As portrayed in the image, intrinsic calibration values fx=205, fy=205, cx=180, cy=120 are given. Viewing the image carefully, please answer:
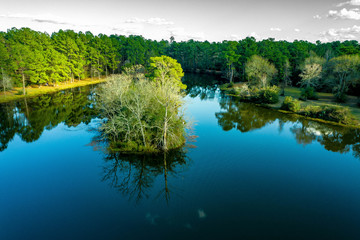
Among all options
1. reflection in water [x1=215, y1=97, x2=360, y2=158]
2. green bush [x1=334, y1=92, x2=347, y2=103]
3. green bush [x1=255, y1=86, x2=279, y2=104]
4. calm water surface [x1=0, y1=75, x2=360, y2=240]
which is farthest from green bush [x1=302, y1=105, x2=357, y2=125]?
green bush [x1=334, y1=92, x2=347, y2=103]

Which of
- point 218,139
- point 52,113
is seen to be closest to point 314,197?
point 218,139

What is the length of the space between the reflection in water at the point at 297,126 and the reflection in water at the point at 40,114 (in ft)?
81.8

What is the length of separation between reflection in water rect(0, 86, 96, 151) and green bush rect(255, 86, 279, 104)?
35557 millimetres

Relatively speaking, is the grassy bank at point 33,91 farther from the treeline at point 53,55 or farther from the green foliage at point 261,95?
the green foliage at point 261,95

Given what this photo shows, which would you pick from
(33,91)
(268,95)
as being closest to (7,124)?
(33,91)

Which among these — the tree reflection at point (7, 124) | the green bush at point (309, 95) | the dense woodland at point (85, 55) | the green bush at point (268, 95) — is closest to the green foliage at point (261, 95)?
the green bush at point (268, 95)

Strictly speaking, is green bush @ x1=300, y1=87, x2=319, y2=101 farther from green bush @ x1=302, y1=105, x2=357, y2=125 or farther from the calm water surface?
the calm water surface

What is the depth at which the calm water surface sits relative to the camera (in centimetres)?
1417

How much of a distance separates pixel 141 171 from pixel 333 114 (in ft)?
107

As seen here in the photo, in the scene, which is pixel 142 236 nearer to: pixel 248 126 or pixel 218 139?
pixel 218 139

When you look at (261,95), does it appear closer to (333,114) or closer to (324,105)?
(324,105)

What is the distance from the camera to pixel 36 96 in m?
48.9

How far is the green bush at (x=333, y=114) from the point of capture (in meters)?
32.8

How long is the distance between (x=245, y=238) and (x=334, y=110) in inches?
1224
